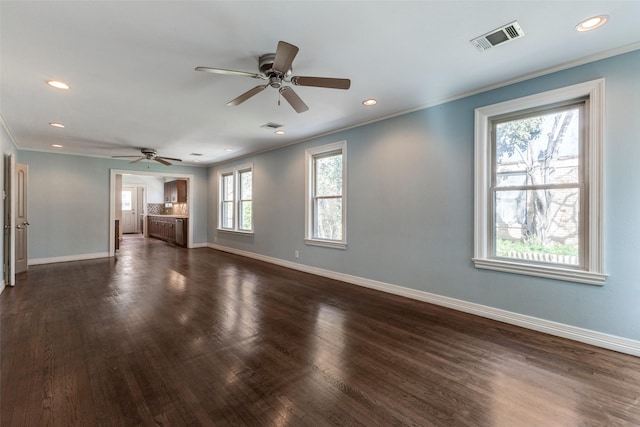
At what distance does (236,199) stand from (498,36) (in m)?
6.43

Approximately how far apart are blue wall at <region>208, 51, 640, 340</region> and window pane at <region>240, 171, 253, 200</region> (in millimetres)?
1548

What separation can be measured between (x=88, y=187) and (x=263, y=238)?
14.7 feet

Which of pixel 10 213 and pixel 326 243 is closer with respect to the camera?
pixel 10 213

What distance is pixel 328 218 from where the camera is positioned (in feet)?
16.8

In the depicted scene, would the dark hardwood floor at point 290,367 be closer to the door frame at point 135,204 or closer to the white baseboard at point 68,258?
the white baseboard at point 68,258

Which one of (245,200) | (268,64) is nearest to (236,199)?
(245,200)

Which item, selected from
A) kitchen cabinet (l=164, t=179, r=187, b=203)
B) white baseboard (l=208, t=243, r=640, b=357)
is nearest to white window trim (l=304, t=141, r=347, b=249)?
white baseboard (l=208, t=243, r=640, b=357)

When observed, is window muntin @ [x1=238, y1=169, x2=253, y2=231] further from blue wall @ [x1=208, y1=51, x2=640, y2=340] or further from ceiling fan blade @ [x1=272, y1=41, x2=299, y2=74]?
ceiling fan blade @ [x1=272, y1=41, x2=299, y2=74]

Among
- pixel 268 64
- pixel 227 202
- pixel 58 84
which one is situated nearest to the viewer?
pixel 268 64

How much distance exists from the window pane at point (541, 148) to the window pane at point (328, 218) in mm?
2481

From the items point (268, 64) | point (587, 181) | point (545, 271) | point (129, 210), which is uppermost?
point (268, 64)

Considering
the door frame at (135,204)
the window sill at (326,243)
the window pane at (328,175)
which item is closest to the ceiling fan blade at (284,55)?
the window pane at (328,175)

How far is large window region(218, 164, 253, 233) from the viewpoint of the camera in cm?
712

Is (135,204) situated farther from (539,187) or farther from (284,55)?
(539,187)
